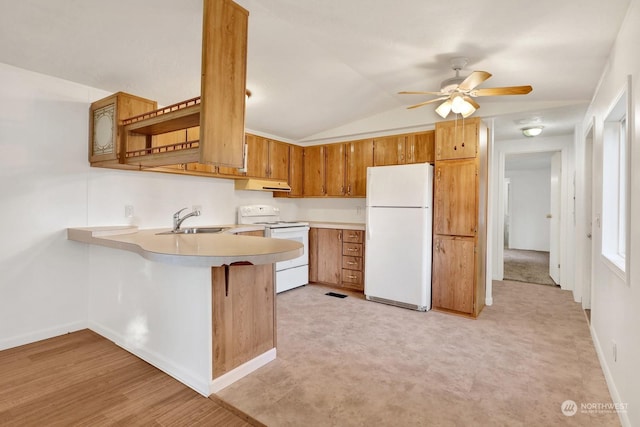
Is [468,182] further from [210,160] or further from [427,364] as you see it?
[210,160]

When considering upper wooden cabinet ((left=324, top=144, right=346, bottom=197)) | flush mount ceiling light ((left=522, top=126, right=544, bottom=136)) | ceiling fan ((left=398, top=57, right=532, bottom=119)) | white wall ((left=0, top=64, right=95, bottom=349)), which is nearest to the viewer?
ceiling fan ((left=398, top=57, right=532, bottom=119))

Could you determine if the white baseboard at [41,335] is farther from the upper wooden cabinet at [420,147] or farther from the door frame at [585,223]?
the door frame at [585,223]

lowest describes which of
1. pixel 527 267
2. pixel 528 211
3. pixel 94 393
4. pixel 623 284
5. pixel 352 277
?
pixel 94 393

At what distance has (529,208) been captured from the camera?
862 cm

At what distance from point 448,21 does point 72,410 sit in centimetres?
341

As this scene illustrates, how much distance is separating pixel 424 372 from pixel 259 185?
10.2 ft

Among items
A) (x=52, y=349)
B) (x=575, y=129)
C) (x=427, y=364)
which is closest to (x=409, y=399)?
(x=427, y=364)

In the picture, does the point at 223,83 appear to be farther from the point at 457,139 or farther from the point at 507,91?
the point at 457,139

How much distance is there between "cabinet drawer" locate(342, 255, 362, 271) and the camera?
442cm

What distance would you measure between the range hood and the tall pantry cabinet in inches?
86.7

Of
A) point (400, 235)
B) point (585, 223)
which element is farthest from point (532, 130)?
point (400, 235)

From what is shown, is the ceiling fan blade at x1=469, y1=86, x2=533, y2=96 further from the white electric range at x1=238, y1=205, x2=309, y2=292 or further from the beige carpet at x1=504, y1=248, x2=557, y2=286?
the beige carpet at x1=504, y1=248, x2=557, y2=286

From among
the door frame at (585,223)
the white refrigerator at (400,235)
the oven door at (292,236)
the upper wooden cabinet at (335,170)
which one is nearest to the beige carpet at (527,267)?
the door frame at (585,223)

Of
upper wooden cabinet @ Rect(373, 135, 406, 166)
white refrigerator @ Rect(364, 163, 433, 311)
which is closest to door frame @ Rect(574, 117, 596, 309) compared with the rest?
white refrigerator @ Rect(364, 163, 433, 311)
